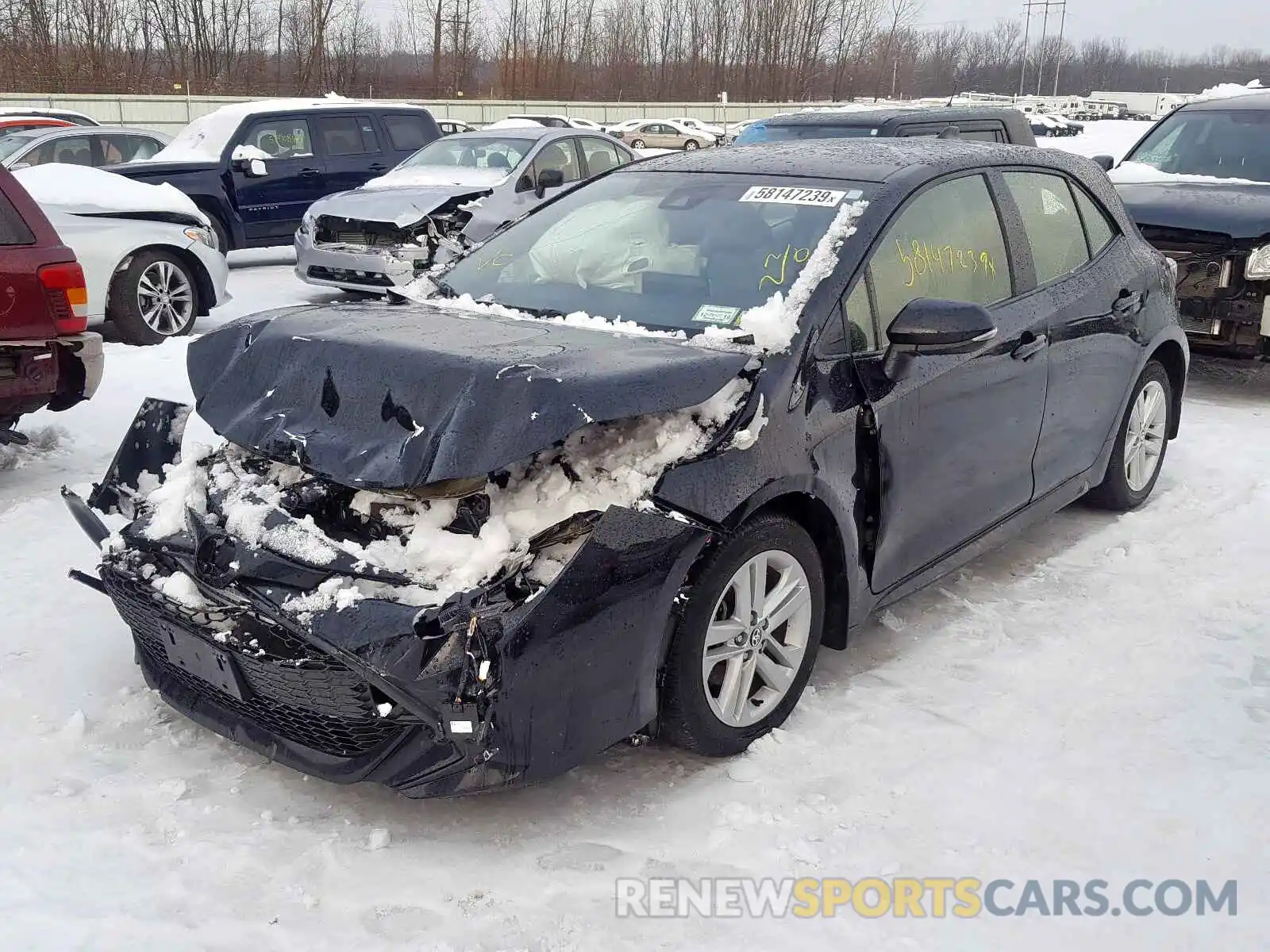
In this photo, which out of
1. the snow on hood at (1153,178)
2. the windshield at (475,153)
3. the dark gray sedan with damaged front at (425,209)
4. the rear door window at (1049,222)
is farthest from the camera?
the windshield at (475,153)

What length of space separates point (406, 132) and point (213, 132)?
2319 millimetres

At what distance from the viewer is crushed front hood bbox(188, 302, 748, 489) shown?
9.21 feet

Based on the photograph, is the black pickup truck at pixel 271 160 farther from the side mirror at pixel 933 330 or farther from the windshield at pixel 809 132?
the side mirror at pixel 933 330

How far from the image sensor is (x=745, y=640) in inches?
126

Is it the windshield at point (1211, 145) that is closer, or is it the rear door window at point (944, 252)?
the rear door window at point (944, 252)

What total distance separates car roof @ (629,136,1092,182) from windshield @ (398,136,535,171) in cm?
728

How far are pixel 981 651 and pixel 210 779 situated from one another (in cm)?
253

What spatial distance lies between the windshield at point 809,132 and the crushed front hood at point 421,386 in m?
5.66

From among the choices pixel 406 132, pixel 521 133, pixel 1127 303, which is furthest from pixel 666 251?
pixel 406 132

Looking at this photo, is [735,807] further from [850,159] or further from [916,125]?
[916,125]

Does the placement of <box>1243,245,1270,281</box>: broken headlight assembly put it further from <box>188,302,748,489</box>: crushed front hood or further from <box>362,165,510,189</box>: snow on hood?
<box>362,165,510,189</box>: snow on hood

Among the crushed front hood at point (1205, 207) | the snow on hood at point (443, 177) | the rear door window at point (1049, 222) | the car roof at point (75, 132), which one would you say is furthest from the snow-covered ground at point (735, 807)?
the car roof at point (75, 132)

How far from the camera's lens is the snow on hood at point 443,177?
11203 mm

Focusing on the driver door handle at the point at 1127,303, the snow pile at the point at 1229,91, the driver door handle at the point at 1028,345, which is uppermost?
the snow pile at the point at 1229,91
